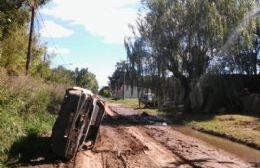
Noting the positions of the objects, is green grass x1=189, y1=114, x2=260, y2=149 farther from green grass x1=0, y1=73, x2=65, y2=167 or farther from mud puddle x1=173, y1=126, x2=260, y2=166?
green grass x1=0, y1=73, x2=65, y2=167

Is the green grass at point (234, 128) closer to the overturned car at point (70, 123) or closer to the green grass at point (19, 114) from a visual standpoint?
the overturned car at point (70, 123)

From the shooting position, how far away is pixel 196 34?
40.4 meters

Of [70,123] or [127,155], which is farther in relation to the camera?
[127,155]

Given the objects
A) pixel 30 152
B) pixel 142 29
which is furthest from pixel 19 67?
pixel 30 152

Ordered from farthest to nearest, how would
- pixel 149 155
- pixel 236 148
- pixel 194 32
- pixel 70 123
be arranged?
1. pixel 194 32
2. pixel 236 148
3. pixel 149 155
4. pixel 70 123

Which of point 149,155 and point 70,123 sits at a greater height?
point 70,123

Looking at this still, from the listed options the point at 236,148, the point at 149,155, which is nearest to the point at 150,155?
the point at 149,155

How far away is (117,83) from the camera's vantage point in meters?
151

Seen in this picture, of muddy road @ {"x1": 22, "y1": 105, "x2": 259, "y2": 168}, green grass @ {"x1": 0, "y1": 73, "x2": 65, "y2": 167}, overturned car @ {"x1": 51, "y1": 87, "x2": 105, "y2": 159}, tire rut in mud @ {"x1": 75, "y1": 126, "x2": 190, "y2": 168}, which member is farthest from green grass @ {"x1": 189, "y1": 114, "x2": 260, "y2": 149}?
green grass @ {"x1": 0, "y1": 73, "x2": 65, "y2": 167}

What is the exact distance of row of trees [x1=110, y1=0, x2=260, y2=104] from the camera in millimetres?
39531

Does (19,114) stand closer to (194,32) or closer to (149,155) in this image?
(149,155)

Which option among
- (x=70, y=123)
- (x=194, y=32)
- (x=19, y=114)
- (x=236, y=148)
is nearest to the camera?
(x=70, y=123)

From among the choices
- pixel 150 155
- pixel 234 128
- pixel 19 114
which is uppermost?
pixel 19 114

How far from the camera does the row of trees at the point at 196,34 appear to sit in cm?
3953
